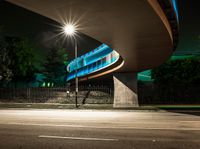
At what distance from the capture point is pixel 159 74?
36.2m

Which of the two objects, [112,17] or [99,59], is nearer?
[112,17]

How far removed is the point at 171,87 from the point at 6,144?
94.0ft

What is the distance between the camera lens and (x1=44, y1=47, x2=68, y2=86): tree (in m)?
54.3

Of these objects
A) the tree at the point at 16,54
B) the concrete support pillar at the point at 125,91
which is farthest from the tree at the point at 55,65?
the concrete support pillar at the point at 125,91

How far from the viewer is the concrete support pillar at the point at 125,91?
72.1 ft

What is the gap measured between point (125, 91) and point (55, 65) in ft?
122

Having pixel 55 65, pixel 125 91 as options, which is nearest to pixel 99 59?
pixel 125 91

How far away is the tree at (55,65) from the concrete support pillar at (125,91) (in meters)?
35.8

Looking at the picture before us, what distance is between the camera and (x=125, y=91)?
22156 millimetres

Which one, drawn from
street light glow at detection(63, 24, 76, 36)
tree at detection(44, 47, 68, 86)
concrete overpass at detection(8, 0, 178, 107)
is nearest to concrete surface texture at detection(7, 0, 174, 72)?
concrete overpass at detection(8, 0, 178, 107)

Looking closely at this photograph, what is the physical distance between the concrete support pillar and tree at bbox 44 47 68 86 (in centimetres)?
3576

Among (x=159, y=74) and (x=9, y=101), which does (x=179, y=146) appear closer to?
(x=9, y=101)

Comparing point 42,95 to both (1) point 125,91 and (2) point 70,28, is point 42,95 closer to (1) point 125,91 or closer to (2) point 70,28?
(1) point 125,91

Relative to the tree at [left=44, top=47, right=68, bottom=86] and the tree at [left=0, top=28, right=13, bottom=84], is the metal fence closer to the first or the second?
the tree at [left=0, top=28, right=13, bottom=84]
